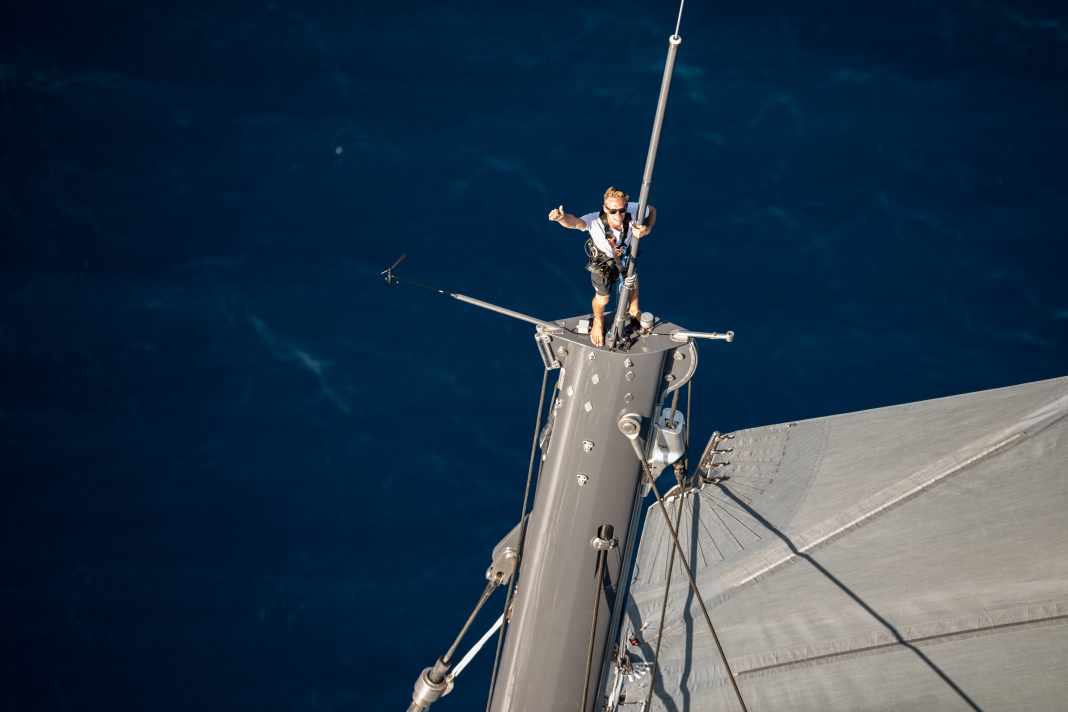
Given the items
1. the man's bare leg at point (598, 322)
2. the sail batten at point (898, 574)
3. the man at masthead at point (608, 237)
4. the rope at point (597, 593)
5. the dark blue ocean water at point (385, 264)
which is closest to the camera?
the man at masthead at point (608, 237)

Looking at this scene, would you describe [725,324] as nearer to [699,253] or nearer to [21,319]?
[699,253]

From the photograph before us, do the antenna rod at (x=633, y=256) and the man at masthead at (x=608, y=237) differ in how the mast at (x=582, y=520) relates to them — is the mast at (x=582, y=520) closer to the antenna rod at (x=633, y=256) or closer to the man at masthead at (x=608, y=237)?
the antenna rod at (x=633, y=256)

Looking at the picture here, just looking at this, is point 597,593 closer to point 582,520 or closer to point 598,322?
point 582,520

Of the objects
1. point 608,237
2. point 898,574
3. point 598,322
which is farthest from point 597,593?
point 898,574

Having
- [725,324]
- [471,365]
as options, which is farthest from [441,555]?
[725,324]

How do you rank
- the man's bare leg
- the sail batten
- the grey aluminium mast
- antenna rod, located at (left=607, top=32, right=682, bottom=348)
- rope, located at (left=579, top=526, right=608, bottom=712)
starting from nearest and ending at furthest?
1. antenna rod, located at (left=607, top=32, right=682, bottom=348)
2. the man's bare leg
3. the grey aluminium mast
4. rope, located at (left=579, top=526, right=608, bottom=712)
5. the sail batten

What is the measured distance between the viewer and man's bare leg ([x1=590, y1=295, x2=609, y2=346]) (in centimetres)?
2753

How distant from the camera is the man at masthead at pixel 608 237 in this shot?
84.9ft

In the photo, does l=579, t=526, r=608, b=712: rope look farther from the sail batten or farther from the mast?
the sail batten

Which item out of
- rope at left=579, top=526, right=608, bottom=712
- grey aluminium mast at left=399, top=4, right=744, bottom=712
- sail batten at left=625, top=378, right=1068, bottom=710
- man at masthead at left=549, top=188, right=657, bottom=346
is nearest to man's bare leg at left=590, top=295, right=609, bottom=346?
man at masthead at left=549, top=188, right=657, bottom=346

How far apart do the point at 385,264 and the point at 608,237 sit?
4413cm

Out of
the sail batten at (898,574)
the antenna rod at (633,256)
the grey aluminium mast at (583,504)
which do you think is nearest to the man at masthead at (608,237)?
the antenna rod at (633,256)

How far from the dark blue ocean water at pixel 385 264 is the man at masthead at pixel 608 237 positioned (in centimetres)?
3687

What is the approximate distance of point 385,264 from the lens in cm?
6988
